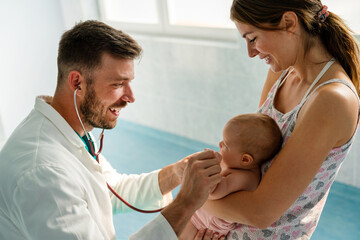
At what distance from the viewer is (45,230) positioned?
4.68 feet

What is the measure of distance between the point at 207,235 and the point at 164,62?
3096 mm

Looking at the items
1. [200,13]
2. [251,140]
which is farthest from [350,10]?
[251,140]

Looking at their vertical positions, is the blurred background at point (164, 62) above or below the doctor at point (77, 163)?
below

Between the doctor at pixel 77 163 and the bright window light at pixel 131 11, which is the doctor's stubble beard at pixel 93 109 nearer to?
the doctor at pixel 77 163

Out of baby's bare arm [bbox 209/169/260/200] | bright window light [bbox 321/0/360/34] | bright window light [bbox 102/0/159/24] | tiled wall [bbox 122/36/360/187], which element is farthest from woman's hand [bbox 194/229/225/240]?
bright window light [bbox 102/0/159/24]

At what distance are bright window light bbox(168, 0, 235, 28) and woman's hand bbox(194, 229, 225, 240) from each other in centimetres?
273

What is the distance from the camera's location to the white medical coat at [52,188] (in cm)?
145

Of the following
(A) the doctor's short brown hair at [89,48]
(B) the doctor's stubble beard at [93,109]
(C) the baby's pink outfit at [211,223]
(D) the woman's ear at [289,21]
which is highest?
(D) the woman's ear at [289,21]

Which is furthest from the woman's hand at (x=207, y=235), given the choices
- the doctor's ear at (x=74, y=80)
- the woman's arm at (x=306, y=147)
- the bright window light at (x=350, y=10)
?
the bright window light at (x=350, y=10)

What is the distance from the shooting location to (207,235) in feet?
5.87

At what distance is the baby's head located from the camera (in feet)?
5.33

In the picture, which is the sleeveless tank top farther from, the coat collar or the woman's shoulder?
the coat collar

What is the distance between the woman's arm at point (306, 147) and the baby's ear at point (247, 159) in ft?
0.65

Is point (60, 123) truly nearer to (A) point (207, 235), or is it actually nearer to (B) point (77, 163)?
(B) point (77, 163)
